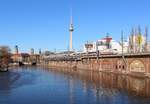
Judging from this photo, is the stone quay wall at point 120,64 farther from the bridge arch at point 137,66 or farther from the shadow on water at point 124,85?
the shadow on water at point 124,85

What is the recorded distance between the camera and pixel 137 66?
91.4 meters

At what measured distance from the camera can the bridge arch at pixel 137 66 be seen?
290 ft

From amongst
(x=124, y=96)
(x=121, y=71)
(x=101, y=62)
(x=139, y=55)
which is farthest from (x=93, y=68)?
(x=124, y=96)

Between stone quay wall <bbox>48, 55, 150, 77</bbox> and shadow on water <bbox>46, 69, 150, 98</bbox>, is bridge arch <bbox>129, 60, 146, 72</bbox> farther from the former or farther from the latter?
shadow on water <bbox>46, 69, 150, 98</bbox>

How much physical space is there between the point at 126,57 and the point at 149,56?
16514mm

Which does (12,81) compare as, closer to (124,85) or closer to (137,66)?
(124,85)

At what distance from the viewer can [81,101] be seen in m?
44.6

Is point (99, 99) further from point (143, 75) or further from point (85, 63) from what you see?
point (85, 63)

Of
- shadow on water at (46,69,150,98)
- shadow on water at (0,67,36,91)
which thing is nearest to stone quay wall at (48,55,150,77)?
shadow on water at (46,69,150,98)

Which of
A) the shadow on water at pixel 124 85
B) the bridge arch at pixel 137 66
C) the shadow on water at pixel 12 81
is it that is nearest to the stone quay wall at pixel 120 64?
the bridge arch at pixel 137 66

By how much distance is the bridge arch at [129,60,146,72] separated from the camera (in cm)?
8836

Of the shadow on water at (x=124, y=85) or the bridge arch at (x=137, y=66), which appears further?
the bridge arch at (x=137, y=66)

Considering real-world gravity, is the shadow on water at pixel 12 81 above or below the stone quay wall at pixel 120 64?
below

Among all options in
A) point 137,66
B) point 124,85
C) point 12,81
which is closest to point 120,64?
point 137,66
